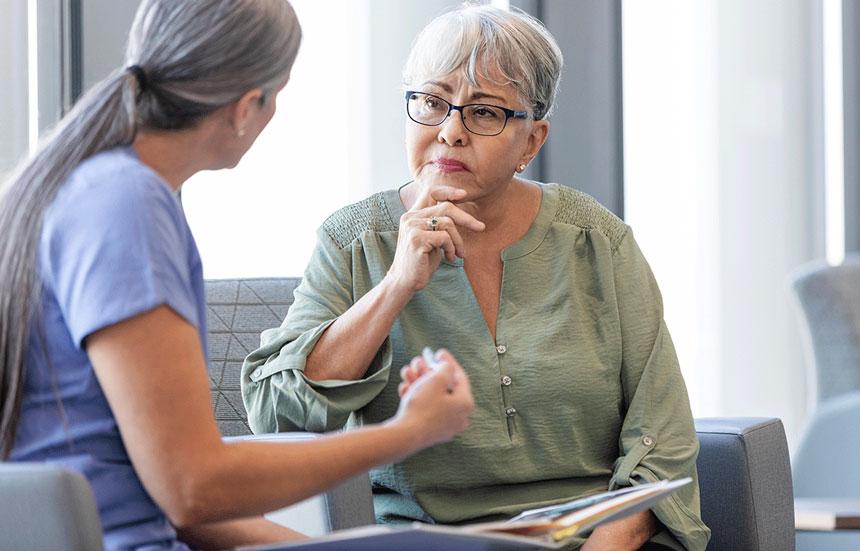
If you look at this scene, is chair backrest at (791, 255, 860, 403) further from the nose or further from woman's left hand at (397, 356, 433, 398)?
woman's left hand at (397, 356, 433, 398)

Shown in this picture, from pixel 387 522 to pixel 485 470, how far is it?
191mm

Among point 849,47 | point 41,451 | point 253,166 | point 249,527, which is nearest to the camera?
point 41,451

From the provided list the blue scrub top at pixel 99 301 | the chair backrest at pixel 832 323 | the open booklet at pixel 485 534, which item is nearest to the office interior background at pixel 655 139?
the chair backrest at pixel 832 323

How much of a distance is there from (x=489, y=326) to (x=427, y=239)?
0.71ft

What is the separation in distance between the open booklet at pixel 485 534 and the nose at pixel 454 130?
0.80 meters

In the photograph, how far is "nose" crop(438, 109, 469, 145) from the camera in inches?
81.0

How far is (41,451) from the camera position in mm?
1300

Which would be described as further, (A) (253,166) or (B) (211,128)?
(A) (253,166)

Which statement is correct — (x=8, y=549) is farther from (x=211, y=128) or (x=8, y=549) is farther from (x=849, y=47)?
(x=849, y=47)

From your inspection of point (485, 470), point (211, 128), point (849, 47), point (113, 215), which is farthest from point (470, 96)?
point (849, 47)

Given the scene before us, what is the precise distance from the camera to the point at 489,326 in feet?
6.89

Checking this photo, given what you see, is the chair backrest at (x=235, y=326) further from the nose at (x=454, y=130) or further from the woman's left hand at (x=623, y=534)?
the woman's left hand at (x=623, y=534)

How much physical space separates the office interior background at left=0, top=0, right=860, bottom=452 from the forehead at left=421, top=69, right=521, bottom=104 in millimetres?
865

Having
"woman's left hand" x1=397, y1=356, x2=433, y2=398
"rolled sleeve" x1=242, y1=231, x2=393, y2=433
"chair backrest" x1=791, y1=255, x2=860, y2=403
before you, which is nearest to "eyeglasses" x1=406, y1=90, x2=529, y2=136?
"rolled sleeve" x1=242, y1=231, x2=393, y2=433
